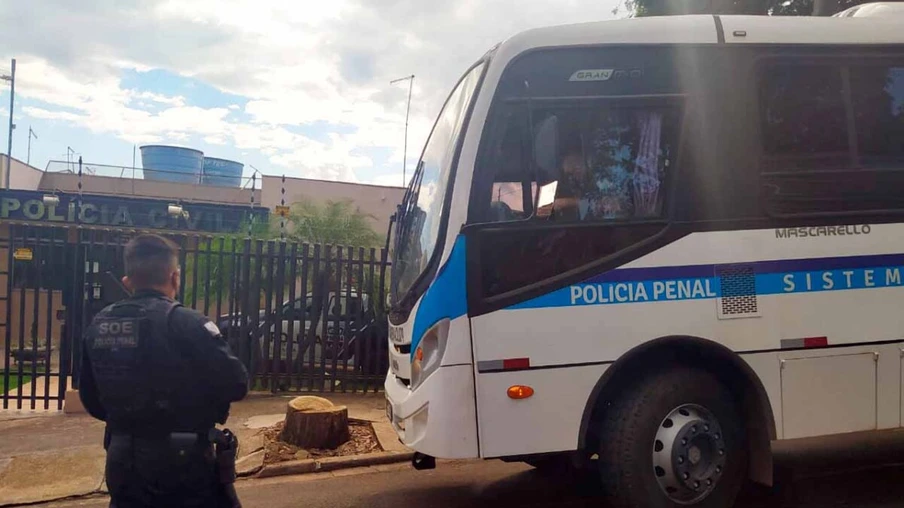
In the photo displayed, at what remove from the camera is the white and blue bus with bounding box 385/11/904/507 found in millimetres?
4379

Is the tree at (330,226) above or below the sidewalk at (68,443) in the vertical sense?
above

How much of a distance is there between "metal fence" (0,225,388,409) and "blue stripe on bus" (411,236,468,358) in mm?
4404

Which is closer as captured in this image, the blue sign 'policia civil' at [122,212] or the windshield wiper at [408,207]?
the windshield wiper at [408,207]

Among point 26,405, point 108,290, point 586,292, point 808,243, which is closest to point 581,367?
point 586,292

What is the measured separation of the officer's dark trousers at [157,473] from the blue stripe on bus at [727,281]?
81.6 inches

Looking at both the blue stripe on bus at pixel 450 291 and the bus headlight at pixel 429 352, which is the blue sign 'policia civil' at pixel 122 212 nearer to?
the bus headlight at pixel 429 352

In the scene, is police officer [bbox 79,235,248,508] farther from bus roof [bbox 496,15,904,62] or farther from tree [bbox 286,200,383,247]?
tree [bbox 286,200,383,247]

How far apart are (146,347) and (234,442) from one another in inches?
22.1

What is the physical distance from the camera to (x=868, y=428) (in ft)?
15.9

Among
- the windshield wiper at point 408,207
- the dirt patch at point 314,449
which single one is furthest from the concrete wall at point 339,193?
the windshield wiper at point 408,207

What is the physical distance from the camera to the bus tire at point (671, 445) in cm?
438

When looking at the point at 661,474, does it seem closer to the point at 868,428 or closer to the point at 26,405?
the point at 868,428

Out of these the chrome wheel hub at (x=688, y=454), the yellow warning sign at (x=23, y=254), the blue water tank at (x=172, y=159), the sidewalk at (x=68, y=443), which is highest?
the blue water tank at (x=172, y=159)

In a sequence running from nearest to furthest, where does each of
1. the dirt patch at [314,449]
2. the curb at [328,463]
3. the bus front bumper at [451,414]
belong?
the bus front bumper at [451,414], the curb at [328,463], the dirt patch at [314,449]
